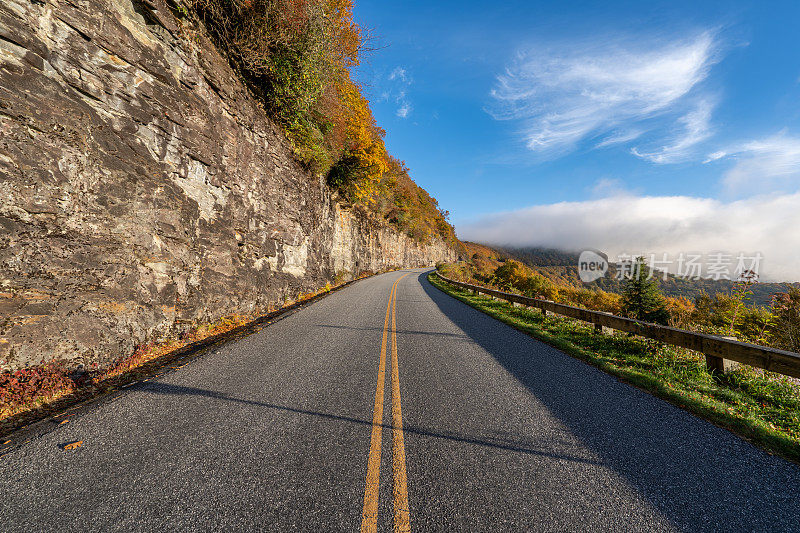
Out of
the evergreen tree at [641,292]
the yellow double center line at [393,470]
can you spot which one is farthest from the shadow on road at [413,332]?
the evergreen tree at [641,292]

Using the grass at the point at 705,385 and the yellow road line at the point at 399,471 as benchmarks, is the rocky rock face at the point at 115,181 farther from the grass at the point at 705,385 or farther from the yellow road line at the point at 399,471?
the grass at the point at 705,385

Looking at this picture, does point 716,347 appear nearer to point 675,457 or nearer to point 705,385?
point 705,385

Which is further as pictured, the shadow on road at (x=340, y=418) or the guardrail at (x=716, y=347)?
the guardrail at (x=716, y=347)

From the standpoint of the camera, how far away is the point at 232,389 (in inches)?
169

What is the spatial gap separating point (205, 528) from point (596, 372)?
612cm

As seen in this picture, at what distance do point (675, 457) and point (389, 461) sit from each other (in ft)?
10.2

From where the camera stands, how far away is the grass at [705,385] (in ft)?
11.2

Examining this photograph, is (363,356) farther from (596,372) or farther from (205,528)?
(596,372)

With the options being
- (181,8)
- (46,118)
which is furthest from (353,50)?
(46,118)

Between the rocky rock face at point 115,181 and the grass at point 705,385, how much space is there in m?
9.51

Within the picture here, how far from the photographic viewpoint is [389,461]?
2836 mm

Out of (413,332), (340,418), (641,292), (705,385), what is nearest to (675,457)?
(705,385)

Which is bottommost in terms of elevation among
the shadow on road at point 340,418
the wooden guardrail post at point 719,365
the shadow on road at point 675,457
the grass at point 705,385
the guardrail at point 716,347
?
the shadow on road at point 340,418

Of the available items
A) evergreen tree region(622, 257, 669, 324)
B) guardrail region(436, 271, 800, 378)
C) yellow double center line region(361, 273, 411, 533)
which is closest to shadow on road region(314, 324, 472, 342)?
yellow double center line region(361, 273, 411, 533)
